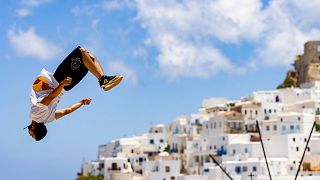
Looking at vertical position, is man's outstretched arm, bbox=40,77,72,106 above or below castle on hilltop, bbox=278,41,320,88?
below

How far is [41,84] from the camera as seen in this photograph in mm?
6898

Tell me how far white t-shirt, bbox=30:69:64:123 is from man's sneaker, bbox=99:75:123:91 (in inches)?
13.5

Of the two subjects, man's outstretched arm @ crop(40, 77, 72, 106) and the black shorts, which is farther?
the black shorts

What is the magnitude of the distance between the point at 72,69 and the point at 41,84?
0.92 feet

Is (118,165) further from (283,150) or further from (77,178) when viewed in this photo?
(283,150)

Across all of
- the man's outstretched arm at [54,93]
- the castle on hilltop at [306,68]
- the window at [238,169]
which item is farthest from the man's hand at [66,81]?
the castle on hilltop at [306,68]

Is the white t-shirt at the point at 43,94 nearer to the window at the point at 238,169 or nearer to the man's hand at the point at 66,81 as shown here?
the man's hand at the point at 66,81

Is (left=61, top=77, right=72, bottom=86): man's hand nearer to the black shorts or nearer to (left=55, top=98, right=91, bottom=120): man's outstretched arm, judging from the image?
the black shorts

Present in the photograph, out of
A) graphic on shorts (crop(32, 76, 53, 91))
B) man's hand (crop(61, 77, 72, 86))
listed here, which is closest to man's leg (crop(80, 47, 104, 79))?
man's hand (crop(61, 77, 72, 86))

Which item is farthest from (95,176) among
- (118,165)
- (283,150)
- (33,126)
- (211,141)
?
(33,126)

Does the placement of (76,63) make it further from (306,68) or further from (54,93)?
(306,68)

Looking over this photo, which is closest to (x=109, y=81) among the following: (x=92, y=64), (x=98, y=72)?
(x=98, y=72)

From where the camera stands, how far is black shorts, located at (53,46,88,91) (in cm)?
686

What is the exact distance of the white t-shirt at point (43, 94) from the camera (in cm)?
679
